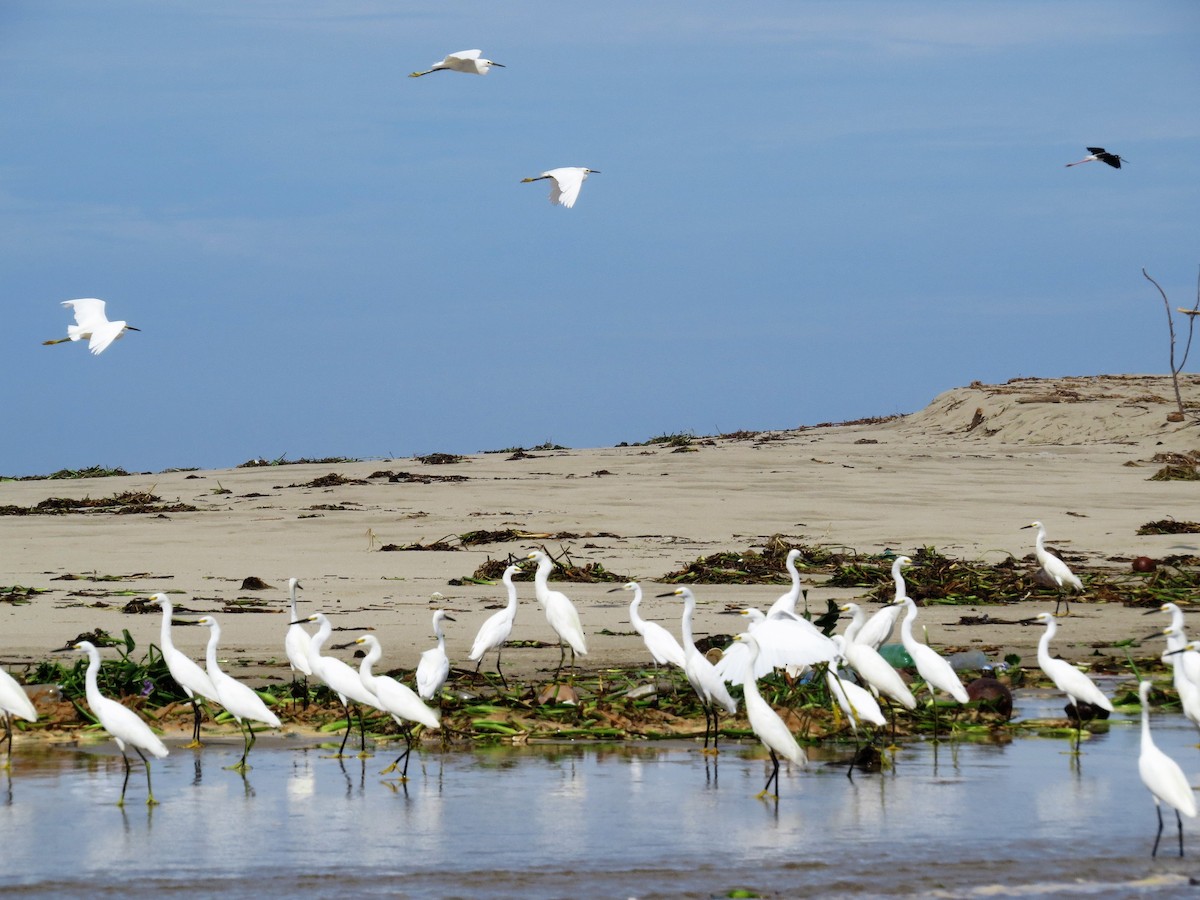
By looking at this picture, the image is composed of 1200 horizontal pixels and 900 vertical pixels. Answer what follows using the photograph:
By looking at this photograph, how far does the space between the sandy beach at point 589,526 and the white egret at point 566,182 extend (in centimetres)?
405

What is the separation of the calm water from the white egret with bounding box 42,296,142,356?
6.88 metres

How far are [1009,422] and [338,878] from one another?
29218 mm

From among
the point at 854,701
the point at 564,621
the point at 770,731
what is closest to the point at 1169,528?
the point at 564,621

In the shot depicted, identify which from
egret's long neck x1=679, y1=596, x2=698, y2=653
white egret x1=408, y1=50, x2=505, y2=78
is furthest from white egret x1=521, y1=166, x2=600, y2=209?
egret's long neck x1=679, y1=596, x2=698, y2=653

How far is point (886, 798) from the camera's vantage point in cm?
772

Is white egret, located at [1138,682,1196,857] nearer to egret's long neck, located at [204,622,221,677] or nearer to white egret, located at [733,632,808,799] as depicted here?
white egret, located at [733,632,808,799]

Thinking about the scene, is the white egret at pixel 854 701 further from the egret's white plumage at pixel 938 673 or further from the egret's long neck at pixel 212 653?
the egret's long neck at pixel 212 653

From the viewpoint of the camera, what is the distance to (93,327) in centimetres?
1568

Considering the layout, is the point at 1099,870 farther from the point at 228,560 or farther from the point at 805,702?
the point at 228,560

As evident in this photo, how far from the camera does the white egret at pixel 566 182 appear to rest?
1560cm

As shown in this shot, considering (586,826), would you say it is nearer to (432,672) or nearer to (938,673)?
(432,672)

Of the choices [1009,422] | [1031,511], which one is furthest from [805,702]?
[1009,422]

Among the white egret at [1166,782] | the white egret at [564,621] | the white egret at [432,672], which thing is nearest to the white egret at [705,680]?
the white egret at [432,672]

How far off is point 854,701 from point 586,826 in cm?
240
